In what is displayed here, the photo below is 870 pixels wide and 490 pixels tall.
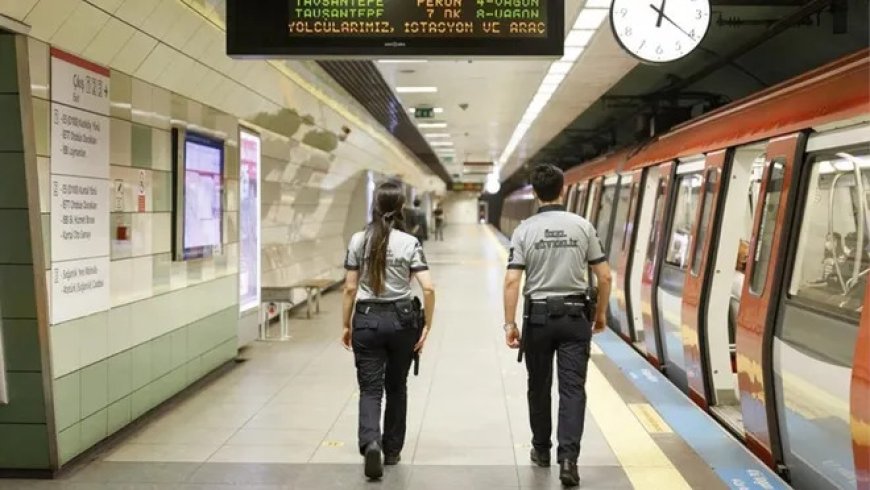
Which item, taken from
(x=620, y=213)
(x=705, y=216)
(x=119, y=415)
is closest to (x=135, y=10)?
(x=119, y=415)

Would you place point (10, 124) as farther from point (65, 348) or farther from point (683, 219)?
point (683, 219)

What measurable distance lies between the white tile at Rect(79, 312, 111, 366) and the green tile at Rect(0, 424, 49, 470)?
416mm

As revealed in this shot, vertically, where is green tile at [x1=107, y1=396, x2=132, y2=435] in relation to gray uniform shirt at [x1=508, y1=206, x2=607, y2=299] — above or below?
below

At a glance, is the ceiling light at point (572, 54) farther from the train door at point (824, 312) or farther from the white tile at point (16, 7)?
the white tile at point (16, 7)

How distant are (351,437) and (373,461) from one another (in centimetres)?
84

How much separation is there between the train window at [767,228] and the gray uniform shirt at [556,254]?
91 centimetres

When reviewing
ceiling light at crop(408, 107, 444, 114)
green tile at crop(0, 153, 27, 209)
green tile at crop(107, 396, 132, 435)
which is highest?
ceiling light at crop(408, 107, 444, 114)

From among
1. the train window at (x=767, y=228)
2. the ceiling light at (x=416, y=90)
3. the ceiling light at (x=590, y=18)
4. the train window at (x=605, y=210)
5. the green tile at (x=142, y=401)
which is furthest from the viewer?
the ceiling light at (x=416, y=90)

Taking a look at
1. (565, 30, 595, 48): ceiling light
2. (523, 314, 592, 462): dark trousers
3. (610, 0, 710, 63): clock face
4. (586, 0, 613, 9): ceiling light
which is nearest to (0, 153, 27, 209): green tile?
(523, 314, 592, 462): dark trousers

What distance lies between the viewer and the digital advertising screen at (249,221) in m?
7.48

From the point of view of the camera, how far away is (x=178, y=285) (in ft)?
18.7

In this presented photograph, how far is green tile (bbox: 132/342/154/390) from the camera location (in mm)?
4930

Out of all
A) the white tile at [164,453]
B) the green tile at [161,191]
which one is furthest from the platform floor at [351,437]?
the green tile at [161,191]

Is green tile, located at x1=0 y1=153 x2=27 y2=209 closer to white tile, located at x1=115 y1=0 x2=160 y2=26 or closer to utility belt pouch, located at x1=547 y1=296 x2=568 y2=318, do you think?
white tile, located at x1=115 y1=0 x2=160 y2=26
